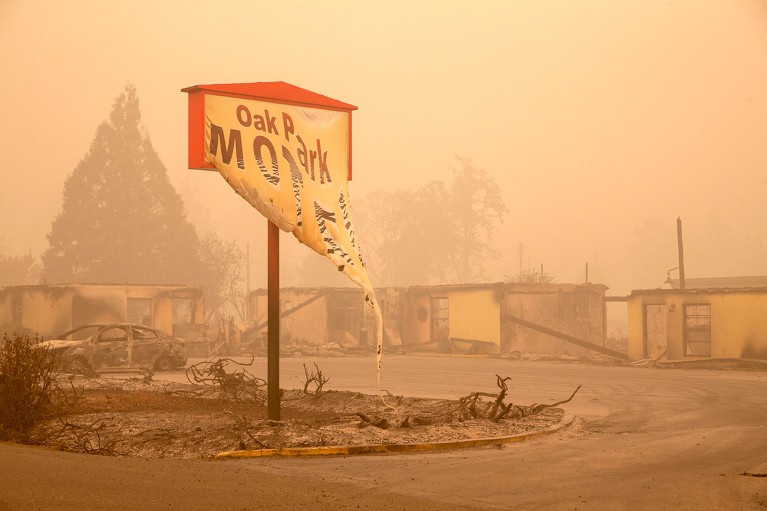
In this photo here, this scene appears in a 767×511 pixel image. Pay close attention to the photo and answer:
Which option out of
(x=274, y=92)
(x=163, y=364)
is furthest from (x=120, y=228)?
(x=274, y=92)

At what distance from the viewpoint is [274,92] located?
1423cm

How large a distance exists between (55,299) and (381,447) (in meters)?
34.8

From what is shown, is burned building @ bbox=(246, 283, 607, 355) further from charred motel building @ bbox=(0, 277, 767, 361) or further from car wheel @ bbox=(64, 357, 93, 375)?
car wheel @ bbox=(64, 357, 93, 375)

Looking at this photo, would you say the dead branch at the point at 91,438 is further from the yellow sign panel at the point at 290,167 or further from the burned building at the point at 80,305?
the burned building at the point at 80,305

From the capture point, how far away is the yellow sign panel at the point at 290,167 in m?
13.5

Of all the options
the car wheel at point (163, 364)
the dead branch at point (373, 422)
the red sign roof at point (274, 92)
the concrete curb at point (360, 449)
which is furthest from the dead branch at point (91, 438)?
the car wheel at point (163, 364)

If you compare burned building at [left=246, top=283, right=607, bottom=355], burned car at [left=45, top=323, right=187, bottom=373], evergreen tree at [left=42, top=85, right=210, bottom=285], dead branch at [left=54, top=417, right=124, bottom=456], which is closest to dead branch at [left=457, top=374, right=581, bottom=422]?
dead branch at [left=54, top=417, right=124, bottom=456]

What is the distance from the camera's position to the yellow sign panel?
44.4ft

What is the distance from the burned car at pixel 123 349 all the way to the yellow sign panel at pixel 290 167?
13368 mm

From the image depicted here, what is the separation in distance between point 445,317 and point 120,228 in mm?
38980

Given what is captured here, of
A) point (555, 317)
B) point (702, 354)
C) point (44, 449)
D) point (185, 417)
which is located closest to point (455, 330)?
point (555, 317)

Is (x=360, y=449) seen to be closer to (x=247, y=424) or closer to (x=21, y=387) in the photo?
(x=247, y=424)

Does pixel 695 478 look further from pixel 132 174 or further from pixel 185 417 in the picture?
pixel 132 174

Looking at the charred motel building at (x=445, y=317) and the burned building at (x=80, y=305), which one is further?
the burned building at (x=80, y=305)
